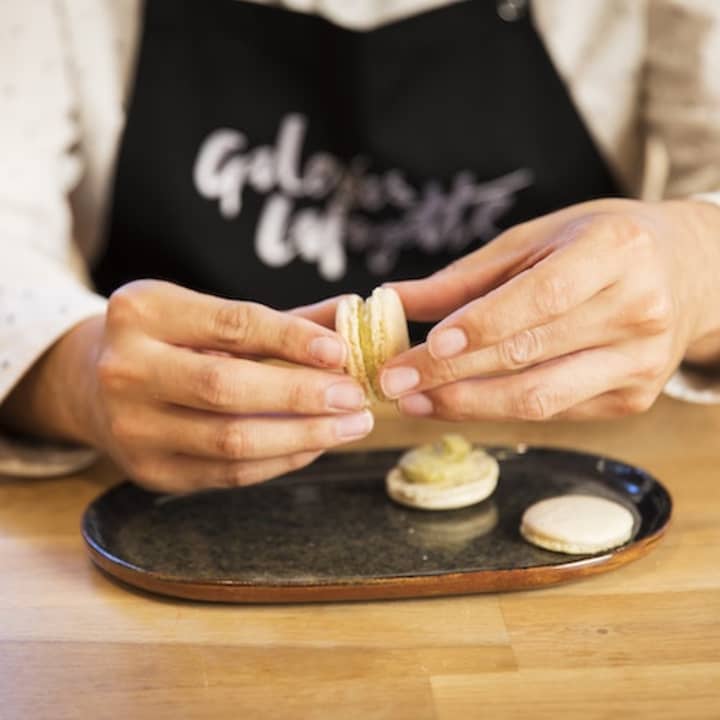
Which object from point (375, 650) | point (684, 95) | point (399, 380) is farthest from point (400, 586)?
point (684, 95)

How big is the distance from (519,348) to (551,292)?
0.05m

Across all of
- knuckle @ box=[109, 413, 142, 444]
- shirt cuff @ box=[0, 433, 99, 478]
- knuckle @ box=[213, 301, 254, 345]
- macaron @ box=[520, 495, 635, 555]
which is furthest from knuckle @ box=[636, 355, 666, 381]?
shirt cuff @ box=[0, 433, 99, 478]

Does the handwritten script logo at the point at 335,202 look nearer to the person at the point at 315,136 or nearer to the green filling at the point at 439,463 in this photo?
the person at the point at 315,136

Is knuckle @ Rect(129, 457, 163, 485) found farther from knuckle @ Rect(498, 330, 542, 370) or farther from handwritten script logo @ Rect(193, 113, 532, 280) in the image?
handwritten script logo @ Rect(193, 113, 532, 280)

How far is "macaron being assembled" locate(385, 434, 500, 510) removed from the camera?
92cm

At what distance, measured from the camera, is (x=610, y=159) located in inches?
54.4

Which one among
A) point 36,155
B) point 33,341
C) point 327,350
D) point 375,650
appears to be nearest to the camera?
point 375,650

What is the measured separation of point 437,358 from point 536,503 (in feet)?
0.59

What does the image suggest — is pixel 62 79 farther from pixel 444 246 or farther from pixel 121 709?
pixel 121 709

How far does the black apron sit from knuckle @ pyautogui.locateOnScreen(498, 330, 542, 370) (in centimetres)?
53

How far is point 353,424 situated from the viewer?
854 millimetres

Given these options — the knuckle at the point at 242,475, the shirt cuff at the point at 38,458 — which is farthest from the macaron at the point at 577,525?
the shirt cuff at the point at 38,458

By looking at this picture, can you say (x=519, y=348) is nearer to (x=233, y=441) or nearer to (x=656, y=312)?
(x=656, y=312)

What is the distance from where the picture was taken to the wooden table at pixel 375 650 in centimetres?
66
